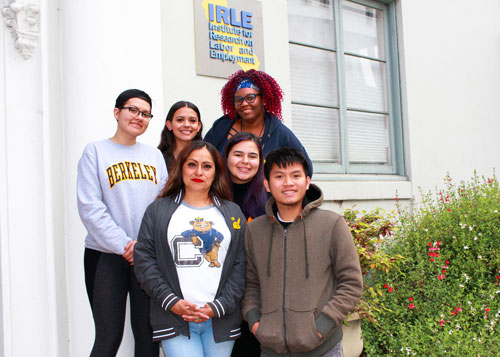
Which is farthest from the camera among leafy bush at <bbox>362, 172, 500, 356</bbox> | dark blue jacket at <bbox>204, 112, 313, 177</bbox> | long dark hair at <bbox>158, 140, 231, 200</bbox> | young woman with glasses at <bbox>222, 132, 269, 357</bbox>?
leafy bush at <bbox>362, 172, 500, 356</bbox>

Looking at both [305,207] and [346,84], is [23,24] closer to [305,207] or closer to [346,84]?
[305,207]

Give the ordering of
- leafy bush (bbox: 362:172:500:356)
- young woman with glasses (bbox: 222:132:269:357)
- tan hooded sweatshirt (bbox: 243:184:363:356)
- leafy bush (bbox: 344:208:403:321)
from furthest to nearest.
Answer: leafy bush (bbox: 344:208:403:321) → leafy bush (bbox: 362:172:500:356) → young woman with glasses (bbox: 222:132:269:357) → tan hooded sweatshirt (bbox: 243:184:363:356)

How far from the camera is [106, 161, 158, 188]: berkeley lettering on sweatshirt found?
2.49 m

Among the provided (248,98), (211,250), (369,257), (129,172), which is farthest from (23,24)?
(369,257)

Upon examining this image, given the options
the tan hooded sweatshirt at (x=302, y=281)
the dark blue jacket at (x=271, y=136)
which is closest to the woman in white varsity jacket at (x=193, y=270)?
the tan hooded sweatshirt at (x=302, y=281)

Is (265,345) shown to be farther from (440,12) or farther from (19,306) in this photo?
(440,12)

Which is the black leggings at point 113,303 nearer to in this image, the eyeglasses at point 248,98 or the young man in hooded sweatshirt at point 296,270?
the young man in hooded sweatshirt at point 296,270

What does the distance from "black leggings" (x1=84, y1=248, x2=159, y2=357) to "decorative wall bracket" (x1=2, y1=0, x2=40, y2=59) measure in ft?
5.46

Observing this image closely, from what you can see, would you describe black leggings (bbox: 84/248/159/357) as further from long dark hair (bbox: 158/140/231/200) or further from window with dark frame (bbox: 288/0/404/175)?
window with dark frame (bbox: 288/0/404/175)

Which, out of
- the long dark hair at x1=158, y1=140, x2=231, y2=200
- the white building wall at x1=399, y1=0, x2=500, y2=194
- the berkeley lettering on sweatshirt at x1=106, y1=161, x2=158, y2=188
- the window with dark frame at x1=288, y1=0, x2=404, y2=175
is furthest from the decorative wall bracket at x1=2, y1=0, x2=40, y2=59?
the white building wall at x1=399, y1=0, x2=500, y2=194

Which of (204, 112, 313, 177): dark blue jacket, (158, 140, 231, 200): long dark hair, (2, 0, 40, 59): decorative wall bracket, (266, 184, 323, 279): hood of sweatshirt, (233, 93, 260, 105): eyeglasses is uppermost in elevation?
(2, 0, 40, 59): decorative wall bracket

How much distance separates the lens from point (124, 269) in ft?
8.05

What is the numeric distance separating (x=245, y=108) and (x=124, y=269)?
4.01ft

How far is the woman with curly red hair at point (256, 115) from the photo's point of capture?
2949 millimetres
